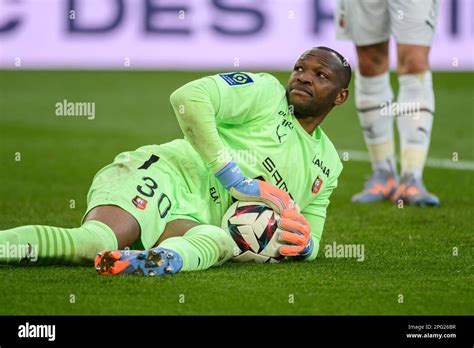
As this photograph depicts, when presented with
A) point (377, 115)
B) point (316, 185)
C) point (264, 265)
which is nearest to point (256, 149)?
point (316, 185)

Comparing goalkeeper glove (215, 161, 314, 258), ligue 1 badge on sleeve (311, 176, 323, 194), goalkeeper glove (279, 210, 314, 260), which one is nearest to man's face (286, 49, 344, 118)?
ligue 1 badge on sleeve (311, 176, 323, 194)

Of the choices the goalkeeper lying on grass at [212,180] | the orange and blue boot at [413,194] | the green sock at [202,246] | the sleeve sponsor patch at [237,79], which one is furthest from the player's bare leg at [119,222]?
the orange and blue boot at [413,194]

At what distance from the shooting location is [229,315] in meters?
4.82

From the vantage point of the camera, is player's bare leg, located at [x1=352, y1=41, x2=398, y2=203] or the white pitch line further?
the white pitch line

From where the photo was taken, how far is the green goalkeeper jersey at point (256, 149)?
19.8 feet

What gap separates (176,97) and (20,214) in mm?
2605

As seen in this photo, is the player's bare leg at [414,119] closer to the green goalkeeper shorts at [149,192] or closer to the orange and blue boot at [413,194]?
the orange and blue boot at [413,194]

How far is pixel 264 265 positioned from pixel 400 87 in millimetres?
3349

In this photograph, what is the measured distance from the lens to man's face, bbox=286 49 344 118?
6.16 metres

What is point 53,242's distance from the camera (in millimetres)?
5559

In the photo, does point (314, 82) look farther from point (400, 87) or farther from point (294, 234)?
point (400, 87)

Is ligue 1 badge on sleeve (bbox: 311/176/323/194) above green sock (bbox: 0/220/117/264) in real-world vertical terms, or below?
above

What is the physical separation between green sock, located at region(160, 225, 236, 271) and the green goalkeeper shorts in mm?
182

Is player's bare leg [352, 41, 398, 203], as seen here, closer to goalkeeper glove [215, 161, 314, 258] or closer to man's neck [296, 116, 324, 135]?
man's neck [296, 116, 324, 135]
